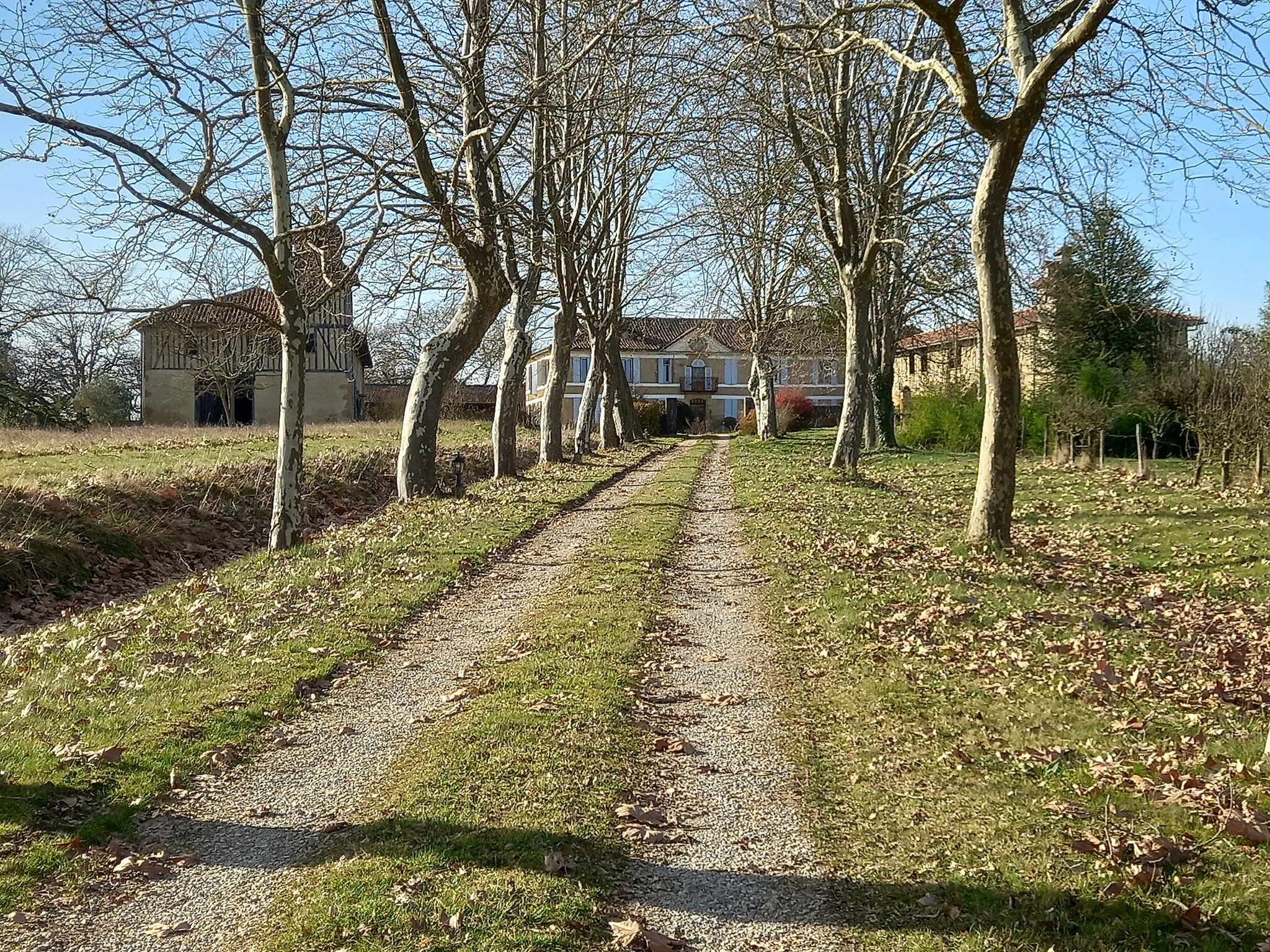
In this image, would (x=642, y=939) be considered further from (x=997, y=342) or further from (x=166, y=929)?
(x=997, y=342)

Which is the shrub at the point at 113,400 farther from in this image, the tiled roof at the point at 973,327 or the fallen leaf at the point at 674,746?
the fallen leaf at the point at 674,746

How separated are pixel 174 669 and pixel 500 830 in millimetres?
4001

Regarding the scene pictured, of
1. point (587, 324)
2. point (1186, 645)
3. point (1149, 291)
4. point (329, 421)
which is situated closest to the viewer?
point (1186, 645)

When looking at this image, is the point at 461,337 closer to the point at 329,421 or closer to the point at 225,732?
the point at 225,732

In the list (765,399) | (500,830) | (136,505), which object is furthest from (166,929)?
(765,399)

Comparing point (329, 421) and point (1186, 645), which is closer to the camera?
point (1186, 645)

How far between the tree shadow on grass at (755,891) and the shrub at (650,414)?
5138cm

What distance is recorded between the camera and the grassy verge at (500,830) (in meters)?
3.93

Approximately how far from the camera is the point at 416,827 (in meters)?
4.80

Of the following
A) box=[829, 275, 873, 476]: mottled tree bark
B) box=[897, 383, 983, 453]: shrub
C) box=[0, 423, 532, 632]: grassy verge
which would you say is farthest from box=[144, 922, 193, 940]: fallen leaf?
box=[897, 383, 983, 453]: shrub

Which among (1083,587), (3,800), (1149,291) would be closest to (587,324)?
(1149,291)

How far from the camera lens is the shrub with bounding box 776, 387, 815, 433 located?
56.3 metres

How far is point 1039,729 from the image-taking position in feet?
20.1

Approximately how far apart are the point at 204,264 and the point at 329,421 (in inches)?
1294
